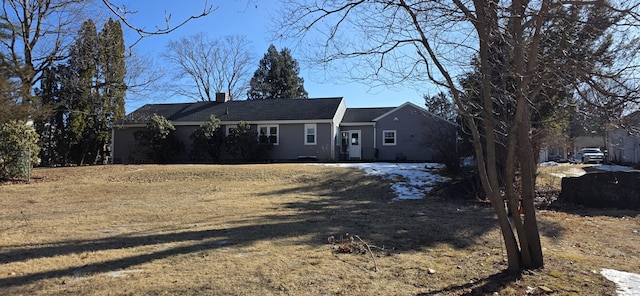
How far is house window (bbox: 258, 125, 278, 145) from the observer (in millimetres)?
27308

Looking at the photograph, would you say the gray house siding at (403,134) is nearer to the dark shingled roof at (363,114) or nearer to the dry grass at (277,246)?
the dark shingled roof at (363,114)

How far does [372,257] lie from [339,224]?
277 cm

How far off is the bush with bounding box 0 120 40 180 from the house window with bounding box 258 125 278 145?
519 inches

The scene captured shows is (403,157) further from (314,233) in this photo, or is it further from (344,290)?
(344,290)

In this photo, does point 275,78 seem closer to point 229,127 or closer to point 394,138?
point 229,127

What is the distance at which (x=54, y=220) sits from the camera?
8.41 meters

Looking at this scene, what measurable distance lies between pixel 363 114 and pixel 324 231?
22248 millimetres

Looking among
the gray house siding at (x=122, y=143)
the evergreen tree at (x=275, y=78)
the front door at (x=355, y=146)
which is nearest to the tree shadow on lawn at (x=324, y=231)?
the front door at (x=355, y=146)

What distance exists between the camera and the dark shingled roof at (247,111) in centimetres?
2752

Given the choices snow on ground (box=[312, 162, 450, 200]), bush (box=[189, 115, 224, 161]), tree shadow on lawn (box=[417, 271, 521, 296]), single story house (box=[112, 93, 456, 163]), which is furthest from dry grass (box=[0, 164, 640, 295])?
single story house (box=[112, 93, 456, 163])

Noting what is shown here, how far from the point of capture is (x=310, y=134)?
2691 centimetres

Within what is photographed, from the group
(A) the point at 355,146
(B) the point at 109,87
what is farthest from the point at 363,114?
(B) the point at 109,87

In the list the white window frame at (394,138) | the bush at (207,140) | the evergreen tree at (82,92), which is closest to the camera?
the evergreen tree at (82,92)

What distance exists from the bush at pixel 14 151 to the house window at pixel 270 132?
13181mm
